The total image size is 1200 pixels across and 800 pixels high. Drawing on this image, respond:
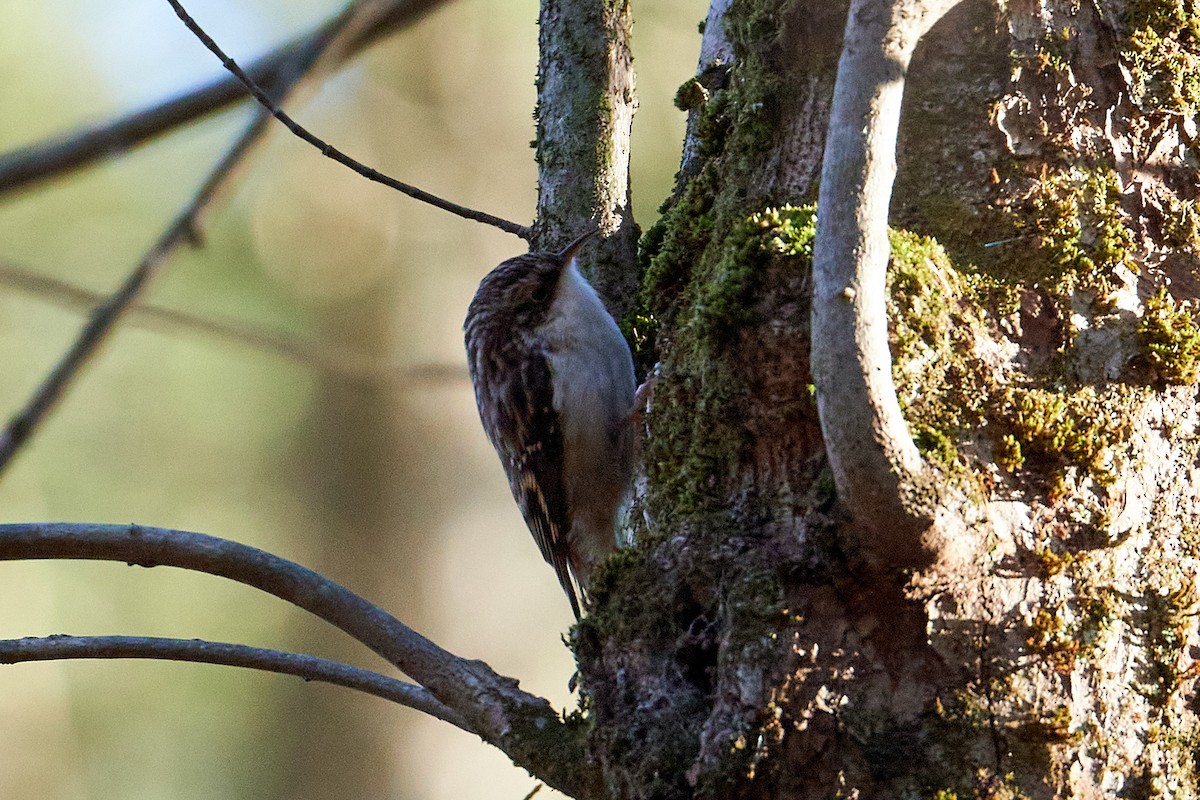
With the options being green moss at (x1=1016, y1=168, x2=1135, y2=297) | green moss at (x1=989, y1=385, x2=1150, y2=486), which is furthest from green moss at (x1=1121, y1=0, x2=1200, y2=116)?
green moss at (x1=989, y1=385, x2=1150, y2=486)

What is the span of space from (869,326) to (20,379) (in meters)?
11.5

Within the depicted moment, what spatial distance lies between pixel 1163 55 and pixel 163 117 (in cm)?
297

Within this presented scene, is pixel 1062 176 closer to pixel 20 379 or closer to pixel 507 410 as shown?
pixel 507 410

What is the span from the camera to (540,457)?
4195 millimetres

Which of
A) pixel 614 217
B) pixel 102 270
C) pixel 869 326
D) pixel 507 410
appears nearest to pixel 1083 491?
pixel 869 326

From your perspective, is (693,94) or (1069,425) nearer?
(1069,425)

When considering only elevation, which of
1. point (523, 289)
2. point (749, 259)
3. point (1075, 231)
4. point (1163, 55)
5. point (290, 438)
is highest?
point (290, 438)

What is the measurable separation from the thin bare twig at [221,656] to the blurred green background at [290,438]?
6514mm

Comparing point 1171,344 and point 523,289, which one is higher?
point 523,289

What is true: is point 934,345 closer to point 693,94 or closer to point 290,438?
point 693,94

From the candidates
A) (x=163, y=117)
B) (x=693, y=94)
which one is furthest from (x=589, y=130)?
(x=163, y=117)

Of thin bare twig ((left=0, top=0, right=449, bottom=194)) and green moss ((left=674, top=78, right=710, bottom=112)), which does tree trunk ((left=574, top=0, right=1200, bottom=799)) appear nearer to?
green moss ((left=674, top=78, right=710, bottom=112))

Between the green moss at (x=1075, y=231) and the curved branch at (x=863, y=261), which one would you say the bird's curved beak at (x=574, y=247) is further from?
the curved branch at (x=863, y=261)

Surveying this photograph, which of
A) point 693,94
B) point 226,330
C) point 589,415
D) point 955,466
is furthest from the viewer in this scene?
point 589,415
